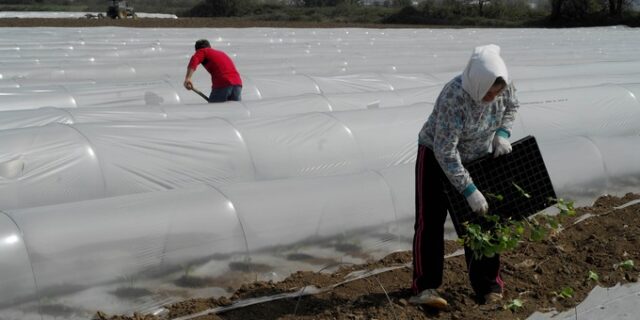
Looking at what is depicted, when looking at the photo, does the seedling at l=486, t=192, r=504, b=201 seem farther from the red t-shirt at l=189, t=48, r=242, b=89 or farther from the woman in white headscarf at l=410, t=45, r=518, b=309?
the red t-shirt at l=189, t=48, r=242, b=89

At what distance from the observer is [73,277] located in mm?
3242

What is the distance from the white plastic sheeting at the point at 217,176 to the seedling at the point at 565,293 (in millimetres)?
975

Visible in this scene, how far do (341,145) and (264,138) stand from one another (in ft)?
2.04

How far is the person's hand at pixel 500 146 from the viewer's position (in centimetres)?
345

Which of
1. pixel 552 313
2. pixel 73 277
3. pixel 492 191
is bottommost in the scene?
pixel 552 313

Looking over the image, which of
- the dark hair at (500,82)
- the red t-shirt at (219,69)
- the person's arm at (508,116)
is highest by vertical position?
the dark hair at (500,82)

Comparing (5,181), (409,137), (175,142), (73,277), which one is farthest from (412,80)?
(73,277)

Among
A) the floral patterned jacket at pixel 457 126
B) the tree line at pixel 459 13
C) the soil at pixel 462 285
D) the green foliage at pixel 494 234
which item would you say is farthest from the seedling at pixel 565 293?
the tree line at pixel 459 13

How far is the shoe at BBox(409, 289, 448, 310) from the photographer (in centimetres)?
350

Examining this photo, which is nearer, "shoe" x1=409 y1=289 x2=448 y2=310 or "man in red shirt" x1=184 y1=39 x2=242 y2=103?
"shoe" x1=409 y1=289 x2=448 y2=310

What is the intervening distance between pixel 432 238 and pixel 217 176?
2.18 meters

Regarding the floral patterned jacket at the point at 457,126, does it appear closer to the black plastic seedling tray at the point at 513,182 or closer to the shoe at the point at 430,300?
the black plastic seedling tray at the point at 513,182

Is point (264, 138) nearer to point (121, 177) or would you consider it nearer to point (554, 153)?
point (121, 177)

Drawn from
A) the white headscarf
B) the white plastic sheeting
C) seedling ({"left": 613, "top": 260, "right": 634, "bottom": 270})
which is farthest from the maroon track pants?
seedling ({"left": 613, "top": 260, "right": 634, "bottom": 270})
